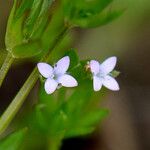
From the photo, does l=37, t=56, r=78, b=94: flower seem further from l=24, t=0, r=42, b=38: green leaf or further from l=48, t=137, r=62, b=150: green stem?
l=48, t=137, r=62, b=150: green stem

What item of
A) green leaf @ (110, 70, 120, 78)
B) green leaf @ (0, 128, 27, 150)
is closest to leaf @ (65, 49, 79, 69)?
green leaf @ (110, 70, 120, 78)

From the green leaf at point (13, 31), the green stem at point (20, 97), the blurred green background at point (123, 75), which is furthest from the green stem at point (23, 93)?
the blurred green background at point (123, 75)

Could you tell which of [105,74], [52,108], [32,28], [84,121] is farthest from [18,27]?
[84,121]

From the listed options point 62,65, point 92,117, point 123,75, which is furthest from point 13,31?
point 123,75

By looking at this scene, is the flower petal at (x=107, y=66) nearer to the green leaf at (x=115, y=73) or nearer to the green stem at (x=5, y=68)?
the green leaf at (x=115, y=73)

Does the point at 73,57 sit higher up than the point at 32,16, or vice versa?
the point at 32,16

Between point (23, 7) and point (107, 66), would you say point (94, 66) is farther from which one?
point (23, 7)
